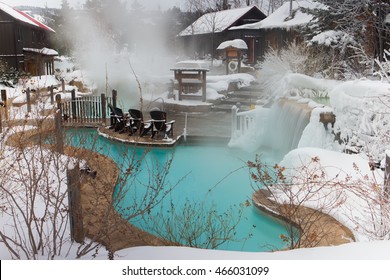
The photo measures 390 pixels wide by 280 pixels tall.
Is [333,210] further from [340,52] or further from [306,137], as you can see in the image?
[340,52]

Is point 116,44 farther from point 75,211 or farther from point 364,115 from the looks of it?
point 364,115

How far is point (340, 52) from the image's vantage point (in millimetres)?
6590

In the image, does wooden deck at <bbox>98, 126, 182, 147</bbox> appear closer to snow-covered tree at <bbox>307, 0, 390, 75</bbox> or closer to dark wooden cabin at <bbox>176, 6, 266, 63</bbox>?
snow-covered tree at <bbox>307, 0, 390, 75</bbox>

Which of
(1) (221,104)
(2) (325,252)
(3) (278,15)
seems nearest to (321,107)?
(2) (325,252)

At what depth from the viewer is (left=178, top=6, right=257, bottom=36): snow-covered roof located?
7.76 metres

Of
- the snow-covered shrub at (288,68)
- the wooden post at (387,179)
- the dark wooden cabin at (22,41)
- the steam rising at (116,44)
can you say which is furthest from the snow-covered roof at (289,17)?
the wooden post at (387,179)

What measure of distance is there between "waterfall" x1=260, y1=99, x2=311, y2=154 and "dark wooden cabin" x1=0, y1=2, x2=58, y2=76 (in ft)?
12.0

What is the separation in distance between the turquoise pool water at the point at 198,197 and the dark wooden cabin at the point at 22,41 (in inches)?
41.0

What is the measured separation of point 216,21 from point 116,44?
5.18 meters

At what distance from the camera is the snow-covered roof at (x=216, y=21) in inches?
306

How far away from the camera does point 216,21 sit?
1034cm

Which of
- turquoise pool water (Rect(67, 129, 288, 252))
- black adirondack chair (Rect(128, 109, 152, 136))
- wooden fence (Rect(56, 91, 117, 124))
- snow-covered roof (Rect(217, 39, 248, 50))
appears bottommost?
turquoise pool water (Rect(67, 129, 288, 252))

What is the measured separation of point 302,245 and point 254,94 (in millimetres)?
8749

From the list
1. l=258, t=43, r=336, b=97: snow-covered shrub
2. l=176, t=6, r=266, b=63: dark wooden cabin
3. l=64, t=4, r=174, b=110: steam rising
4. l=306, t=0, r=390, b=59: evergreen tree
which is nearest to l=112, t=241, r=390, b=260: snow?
l=64, t=4, r=174, b=110: steam rising
